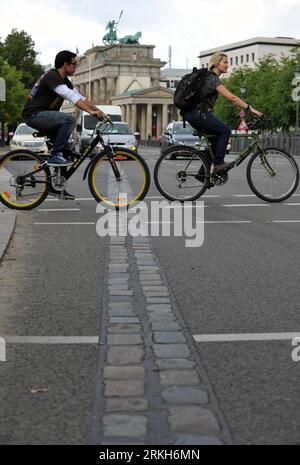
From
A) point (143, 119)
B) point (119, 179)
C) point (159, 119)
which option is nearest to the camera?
point (119, 179)

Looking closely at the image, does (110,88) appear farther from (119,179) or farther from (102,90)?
(119,179)

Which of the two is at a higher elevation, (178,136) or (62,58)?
(62,58)

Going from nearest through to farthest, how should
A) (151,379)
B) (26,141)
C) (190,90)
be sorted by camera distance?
(151,379)
(190,90)
(26,141)

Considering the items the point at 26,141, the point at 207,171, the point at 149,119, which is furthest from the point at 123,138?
the point at 149,119

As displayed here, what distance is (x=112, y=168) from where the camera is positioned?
10859 millimetres

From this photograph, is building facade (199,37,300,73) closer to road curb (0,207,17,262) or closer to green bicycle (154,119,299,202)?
green bicycle (154,119,299,202)

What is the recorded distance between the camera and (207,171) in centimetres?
1171

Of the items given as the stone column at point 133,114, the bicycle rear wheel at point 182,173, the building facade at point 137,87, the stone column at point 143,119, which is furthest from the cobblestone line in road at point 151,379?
the stone column at point 143,119

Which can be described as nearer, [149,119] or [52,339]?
[52,339]

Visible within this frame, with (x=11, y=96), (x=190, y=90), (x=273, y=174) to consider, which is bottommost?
(x=273, y=174)

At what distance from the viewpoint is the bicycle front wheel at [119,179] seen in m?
10.9

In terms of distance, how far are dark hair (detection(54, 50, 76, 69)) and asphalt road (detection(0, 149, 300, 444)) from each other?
1.74m

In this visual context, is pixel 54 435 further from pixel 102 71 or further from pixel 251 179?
pixel 102 71

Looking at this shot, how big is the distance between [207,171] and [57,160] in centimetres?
189
